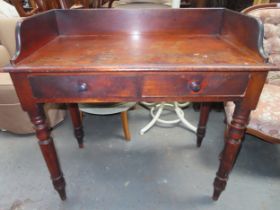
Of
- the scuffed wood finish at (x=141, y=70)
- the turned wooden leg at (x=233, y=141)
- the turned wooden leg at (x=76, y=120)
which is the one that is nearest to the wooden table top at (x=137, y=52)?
the scuffed wood finish at (x=141, y=70)

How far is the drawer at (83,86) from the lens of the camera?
2.47 ft

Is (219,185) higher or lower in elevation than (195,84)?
lower

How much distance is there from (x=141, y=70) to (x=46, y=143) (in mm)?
550

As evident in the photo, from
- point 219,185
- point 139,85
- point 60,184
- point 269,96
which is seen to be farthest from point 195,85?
point 60,184

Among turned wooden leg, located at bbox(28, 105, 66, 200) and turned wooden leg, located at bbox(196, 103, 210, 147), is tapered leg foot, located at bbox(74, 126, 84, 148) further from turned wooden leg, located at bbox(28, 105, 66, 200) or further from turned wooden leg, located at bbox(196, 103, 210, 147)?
Answer: turned wooden leg, located at bbox(196, 103, 210, 147)

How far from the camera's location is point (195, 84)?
76 cm

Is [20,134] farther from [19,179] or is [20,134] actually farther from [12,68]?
[12,68]

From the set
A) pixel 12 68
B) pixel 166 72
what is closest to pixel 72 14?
pixel 12 68

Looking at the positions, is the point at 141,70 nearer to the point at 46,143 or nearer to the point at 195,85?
the point at 195,85

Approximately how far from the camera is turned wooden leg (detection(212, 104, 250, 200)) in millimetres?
843

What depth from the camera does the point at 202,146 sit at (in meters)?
1.57

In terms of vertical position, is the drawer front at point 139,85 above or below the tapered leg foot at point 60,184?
above

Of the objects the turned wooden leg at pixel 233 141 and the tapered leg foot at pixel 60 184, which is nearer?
the turned wooden leg at pixel 233 141

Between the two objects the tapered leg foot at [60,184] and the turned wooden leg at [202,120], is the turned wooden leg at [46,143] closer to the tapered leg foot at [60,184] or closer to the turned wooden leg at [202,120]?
the tapered leg foot at [60,184]
